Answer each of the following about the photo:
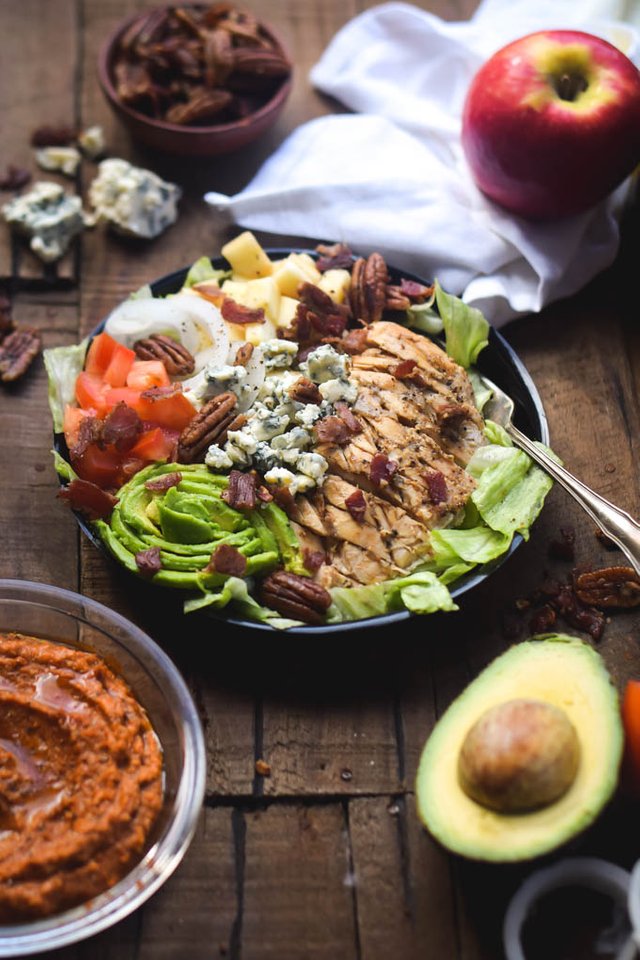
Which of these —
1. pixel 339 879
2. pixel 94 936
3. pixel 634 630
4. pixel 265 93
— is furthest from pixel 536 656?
pixel 265 93

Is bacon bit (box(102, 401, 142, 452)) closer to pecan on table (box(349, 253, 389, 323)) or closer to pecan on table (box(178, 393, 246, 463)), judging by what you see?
pecan on table (box(178, 393, 246, 463))

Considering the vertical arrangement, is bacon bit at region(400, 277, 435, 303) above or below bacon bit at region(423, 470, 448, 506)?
above

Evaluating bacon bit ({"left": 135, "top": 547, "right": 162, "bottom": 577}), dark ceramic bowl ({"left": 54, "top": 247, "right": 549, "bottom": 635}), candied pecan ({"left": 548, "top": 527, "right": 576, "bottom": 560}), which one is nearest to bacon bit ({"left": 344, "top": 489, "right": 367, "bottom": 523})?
dark ceramic bowl ({"left": 54, "top": 247, "right": 549, "bottom": 635})

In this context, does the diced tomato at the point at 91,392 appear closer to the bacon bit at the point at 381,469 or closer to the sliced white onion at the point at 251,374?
the sliced white onion at the point at 251,374

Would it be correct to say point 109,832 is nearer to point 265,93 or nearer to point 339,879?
point 339,879

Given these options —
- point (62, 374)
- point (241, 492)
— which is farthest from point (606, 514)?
point (62, 374)
